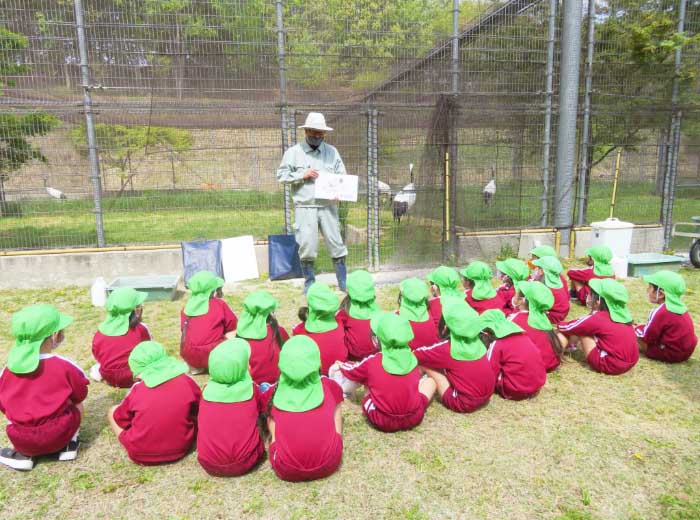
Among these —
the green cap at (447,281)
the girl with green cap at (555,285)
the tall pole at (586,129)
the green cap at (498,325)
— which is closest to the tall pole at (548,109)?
the tall pole at (586,129)

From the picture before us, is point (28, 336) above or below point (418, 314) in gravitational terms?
above

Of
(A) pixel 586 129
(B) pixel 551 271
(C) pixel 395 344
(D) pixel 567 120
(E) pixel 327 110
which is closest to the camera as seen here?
(C) pixel 395 344

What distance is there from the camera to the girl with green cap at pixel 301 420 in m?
2.74

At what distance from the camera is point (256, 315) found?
3.75 m

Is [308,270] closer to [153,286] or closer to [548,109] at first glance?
[153,286]

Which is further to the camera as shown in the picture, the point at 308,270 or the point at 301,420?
the point at 308,270


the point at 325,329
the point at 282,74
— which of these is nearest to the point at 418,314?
the point at 325,329

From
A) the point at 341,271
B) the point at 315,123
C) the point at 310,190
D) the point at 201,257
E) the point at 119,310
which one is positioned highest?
the point at 315,123

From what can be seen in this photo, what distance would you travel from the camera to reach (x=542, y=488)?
283 centimetres

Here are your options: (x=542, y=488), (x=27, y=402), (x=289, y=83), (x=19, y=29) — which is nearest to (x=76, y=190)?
(x=19, y=29)

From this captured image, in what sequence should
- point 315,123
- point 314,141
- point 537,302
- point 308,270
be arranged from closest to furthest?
point 537,302, point 315,123, point 314,141, point 308,270

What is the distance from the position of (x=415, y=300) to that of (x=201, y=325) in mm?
1642

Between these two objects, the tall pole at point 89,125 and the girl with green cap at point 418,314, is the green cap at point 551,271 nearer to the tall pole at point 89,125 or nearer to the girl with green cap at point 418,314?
the girl with green cap at point 418,314

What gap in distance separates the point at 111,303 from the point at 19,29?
5000 mm
